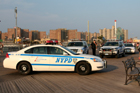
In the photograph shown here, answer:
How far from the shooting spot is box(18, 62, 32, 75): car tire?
8.71m

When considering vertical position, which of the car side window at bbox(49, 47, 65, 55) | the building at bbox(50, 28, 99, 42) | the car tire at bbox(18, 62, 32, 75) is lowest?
the car tire at bbox(18, 62, 32, 75)

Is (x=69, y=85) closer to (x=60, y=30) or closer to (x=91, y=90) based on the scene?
(x=91, y=90)

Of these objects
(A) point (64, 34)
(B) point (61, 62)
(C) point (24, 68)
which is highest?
(A) point (64, 34)

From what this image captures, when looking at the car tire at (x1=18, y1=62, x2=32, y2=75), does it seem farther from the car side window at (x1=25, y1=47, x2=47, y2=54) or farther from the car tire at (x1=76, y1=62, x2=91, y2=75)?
the car tire at (x1=76, y1=62, x2=91, y2=75)

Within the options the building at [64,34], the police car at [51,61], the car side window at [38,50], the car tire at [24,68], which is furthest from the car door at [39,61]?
the building at [64,34]

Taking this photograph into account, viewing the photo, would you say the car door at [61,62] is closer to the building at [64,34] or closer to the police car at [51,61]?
the police car at [51,61]

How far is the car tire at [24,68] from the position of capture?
8.71 m

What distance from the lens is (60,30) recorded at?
128 metres

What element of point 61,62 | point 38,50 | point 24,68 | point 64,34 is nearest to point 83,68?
point 61,62

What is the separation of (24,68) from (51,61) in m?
1.38

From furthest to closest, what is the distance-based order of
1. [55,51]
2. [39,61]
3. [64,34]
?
[64,34] < [55,51] < [39,61]

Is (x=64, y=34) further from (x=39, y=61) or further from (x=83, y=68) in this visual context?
(x=83, y=68)

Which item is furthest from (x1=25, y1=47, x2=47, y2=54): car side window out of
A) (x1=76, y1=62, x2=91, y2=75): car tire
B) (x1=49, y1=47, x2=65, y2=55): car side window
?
(x1=76, y1=62, x2=91, y2=75): car tire

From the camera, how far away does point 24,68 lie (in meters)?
8.76
